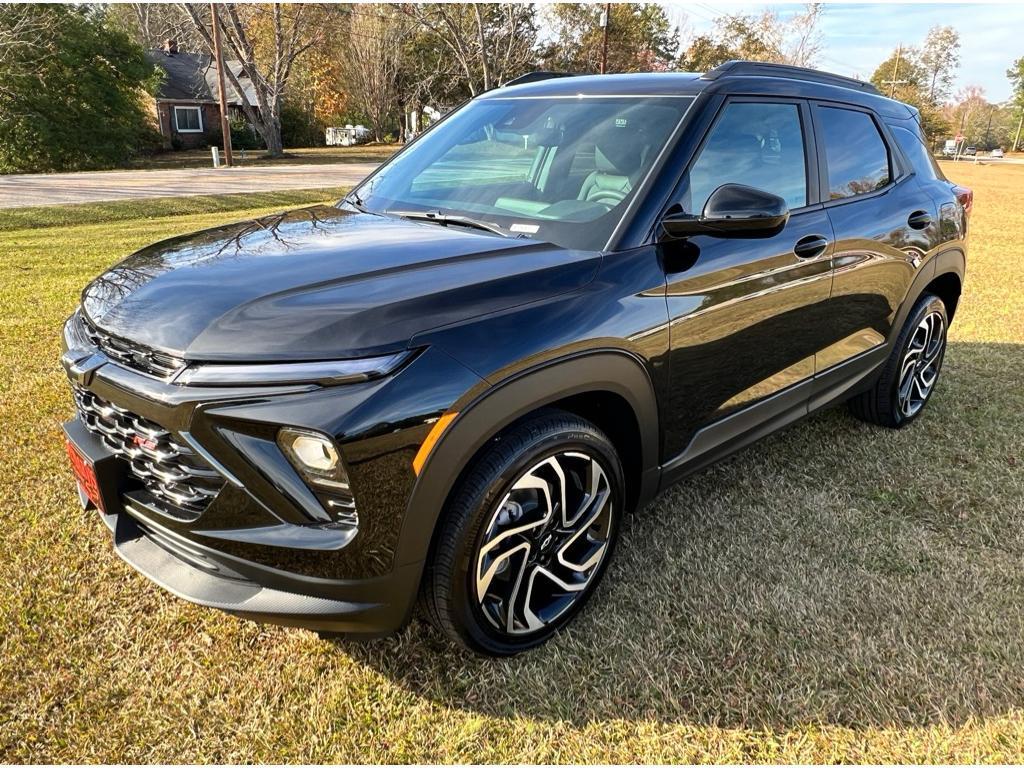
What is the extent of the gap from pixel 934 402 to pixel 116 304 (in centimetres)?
486

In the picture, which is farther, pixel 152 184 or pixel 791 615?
pixel 152 184

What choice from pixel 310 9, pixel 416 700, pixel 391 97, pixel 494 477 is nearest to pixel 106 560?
pixel 416 700

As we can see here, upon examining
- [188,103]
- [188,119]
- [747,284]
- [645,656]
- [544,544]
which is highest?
[188,103]

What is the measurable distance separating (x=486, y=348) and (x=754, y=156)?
1710 millimetres

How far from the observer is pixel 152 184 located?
17.8 meters

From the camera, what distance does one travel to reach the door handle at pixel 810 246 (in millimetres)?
2941

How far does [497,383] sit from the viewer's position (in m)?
1.94

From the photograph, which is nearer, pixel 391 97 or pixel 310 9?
pixel 310 9

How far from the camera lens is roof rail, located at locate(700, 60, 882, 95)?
2.91 metres

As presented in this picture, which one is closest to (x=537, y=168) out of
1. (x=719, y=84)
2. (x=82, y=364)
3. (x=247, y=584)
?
(x=719, y=84)

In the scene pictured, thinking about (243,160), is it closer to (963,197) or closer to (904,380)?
(963,197)

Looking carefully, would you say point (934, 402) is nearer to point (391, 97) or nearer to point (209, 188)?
point (209, 188)

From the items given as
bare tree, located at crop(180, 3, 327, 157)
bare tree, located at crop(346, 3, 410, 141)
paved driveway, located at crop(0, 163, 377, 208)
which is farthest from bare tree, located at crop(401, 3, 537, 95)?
paved driveway, located at crop(0, 163, 377, 208)

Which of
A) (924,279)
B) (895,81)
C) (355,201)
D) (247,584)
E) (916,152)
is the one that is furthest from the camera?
(895,81)
